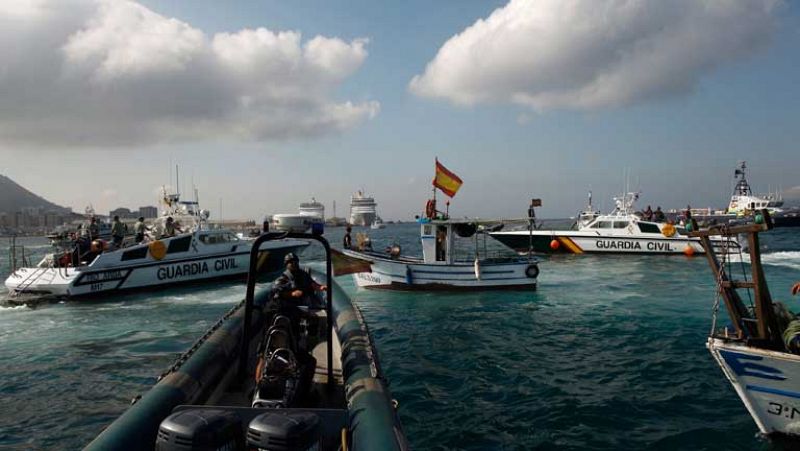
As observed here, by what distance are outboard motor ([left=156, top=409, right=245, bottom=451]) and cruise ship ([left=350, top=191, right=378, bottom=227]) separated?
548ft

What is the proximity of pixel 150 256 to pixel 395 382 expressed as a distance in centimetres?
1645

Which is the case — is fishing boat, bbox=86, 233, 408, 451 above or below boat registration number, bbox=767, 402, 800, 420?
above

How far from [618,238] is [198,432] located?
33.0 metres

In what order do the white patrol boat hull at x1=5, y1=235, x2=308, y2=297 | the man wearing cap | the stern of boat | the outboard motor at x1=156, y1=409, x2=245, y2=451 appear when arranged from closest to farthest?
1. the outboard motor at x1=156, y1=409, x2=245, y2=451
2. the man wearing cap
3. the stern of boat
4. the white patrol boat hull at x1=5, y1=235, x2=308, y2=297

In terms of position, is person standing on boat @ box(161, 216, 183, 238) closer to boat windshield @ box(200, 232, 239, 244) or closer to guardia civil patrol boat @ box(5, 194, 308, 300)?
guardia civil patrol boat @ box(5, 194, 308, 300)

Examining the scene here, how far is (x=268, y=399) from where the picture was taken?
4.77 metres

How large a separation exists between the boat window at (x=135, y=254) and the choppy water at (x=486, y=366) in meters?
2.13

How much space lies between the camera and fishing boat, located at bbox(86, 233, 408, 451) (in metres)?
3.55

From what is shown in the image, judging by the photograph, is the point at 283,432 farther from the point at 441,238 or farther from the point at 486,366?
the point at 441,238

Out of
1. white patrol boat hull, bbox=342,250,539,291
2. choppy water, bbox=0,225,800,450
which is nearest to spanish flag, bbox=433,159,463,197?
white patrol boat hull, bbox=342,250,539,291

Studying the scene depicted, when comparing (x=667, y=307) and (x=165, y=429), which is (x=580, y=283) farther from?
(x=165, y=429)

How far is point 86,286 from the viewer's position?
62.8 feet

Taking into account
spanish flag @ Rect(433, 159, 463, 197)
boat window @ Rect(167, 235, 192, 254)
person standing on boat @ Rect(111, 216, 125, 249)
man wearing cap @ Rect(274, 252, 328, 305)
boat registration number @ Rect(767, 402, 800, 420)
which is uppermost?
spanish flag @ Rect(433, 159, 463, 197)

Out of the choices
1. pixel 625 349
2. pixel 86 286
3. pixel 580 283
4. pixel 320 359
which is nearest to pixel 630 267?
pixel 580 283
